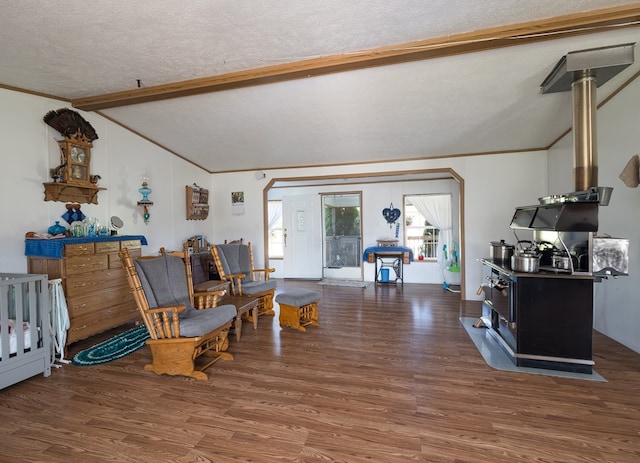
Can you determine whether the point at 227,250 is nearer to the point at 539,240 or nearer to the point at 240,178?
the point at 240,178

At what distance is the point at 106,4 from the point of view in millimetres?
1981

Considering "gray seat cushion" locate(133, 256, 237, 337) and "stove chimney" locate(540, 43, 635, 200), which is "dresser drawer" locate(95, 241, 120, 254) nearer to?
"gray seat cushion" locate(133, 256, 237, 337)

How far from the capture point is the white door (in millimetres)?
6934

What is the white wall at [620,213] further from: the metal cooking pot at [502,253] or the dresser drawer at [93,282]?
the dresser drawer at [93,282]

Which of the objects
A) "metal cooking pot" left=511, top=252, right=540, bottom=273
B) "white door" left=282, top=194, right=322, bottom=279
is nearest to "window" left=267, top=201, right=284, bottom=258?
"white door" left=282, top=194, right=322, bottom=279

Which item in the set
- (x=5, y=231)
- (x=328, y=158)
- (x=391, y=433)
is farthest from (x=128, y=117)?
(x=391, y=433)

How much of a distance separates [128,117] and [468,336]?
5077 mm

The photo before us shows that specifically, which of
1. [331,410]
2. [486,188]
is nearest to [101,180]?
[331,410]

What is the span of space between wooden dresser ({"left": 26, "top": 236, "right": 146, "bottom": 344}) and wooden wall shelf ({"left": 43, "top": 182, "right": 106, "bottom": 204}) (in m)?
0.59

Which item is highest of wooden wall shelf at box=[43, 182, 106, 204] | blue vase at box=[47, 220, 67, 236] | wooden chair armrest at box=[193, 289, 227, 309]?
wooden wall shelf at box=[43, 182, 106, 204]

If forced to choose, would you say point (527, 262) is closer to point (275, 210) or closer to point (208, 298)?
point (208, 298)

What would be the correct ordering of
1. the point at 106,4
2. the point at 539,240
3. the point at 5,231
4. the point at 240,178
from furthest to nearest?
the point at 240,178
the point at 539,240
the point at 5,231
the point at 106,4

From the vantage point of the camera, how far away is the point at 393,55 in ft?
8.55

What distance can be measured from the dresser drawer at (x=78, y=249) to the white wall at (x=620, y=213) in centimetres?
556
